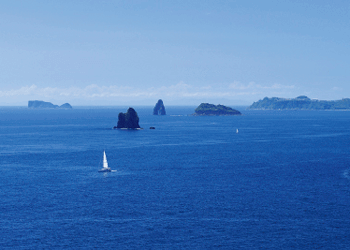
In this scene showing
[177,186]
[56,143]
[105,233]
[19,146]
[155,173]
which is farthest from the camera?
[56,143]

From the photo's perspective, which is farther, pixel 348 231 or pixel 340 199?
pixel 340 199

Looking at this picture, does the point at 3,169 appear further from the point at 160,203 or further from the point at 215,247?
the point at 215,247

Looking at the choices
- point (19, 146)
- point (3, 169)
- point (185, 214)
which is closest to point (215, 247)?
point (185, 214)

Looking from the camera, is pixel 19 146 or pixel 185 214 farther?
pixel 19 146

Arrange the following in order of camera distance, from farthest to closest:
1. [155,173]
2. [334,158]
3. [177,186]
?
[334,158] → [155,173] → [177,186]

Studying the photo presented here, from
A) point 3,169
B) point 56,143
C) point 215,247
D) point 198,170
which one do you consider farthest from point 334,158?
point 56,143

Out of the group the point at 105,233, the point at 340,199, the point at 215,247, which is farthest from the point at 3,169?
the point at 340,199

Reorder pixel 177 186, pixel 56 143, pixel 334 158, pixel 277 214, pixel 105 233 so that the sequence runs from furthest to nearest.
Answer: pixel 56 143 < pixel 334 158 < pixel 177 186 < pixel 277 214 < pixel 105 233

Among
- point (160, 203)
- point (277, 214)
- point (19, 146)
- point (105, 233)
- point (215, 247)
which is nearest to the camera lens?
point (215, 247)

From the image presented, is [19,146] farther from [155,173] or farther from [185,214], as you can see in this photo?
[185,214]
